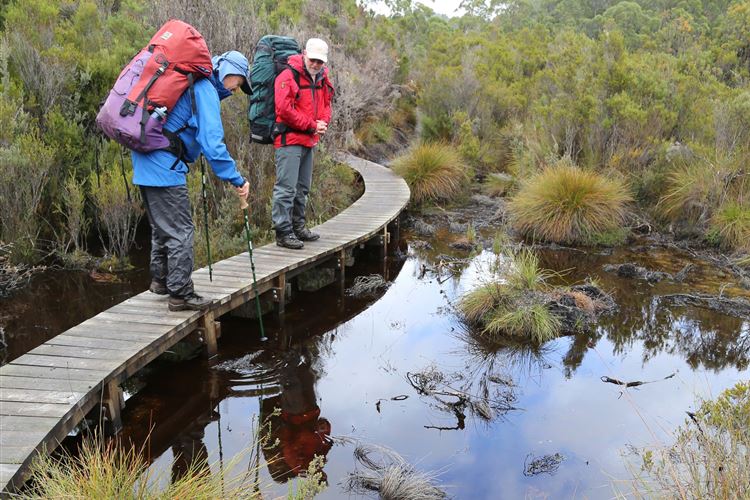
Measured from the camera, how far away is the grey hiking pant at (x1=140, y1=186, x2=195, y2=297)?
4219 mm

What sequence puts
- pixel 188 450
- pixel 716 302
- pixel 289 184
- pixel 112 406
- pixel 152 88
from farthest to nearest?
pixel 716 302, pixel 289 184, pixel 188 450, pixel 112 406, pixel 152 88

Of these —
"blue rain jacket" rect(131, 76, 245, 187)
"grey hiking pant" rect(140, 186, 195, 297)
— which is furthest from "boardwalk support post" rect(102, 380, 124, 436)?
"blue rain jacket" rect(131, 76, 245, 187)

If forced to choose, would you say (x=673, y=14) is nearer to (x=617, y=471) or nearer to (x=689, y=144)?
(x=689, y=144)

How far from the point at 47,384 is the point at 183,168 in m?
1.60

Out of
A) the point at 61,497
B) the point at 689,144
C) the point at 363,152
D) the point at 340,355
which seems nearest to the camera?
the point at 61,497

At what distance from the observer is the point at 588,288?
6785 mm

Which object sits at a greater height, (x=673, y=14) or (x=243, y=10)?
(x=673, y=14)

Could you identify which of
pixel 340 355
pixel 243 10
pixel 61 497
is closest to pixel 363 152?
pixel 243 10

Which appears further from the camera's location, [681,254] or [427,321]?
[681,254]

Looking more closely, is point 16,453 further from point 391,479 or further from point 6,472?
point 391,479

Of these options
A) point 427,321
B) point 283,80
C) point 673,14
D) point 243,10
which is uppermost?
point 673,14

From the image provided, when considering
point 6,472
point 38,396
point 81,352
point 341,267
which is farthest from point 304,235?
point 6,472

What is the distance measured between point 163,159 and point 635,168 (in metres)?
8.07

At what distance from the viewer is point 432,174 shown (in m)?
11.1
